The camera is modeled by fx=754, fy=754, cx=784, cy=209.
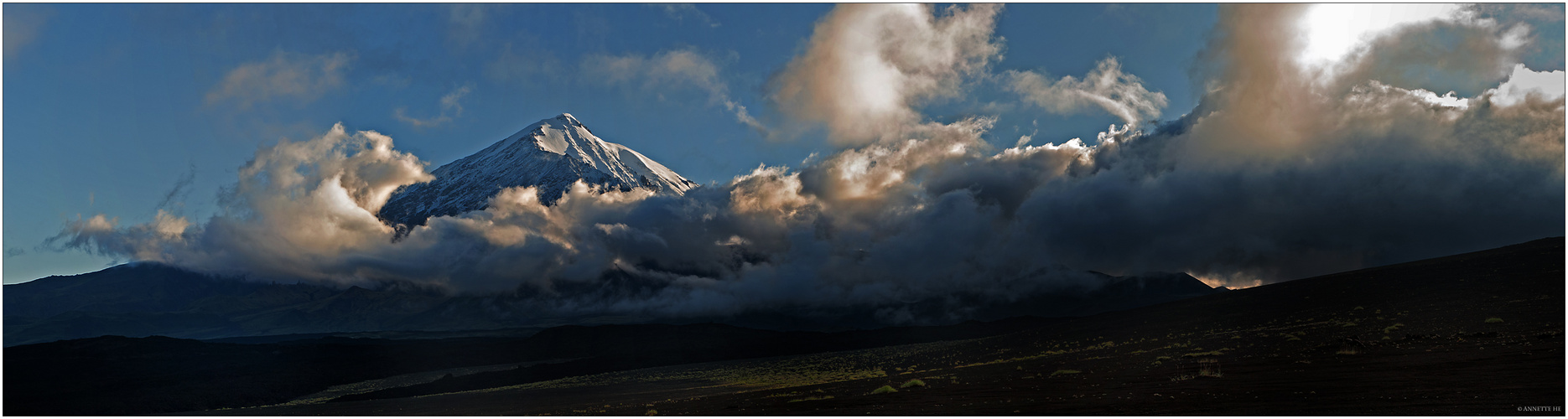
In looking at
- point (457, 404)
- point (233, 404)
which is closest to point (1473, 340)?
point (457, 404)

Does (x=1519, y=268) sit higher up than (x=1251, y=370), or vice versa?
(x=1519, y=268)

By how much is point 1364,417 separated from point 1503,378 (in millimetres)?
11479

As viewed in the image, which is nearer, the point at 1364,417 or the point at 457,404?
the point at 1364,417

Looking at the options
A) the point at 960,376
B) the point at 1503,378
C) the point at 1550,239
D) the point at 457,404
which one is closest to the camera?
the point at 1503,378

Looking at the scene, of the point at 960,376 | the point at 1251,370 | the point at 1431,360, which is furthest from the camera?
the point at 960,376

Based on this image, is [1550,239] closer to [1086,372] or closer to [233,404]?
[1086,372]

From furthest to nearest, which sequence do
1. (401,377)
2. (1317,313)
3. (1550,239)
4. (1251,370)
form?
(401,377) < (1550,239) < (1317,313) < (1251,370)

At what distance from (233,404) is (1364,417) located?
532ft

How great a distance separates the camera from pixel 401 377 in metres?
191

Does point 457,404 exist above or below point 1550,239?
below

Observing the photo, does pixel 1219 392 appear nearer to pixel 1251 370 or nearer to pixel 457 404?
pixel 1251 370

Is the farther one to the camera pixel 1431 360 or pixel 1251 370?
pixel 1251 370

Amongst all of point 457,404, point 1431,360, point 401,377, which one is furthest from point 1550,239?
point 401,377

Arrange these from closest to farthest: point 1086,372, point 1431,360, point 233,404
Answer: point 1431,360 → point 1086,372 → point 233,404
